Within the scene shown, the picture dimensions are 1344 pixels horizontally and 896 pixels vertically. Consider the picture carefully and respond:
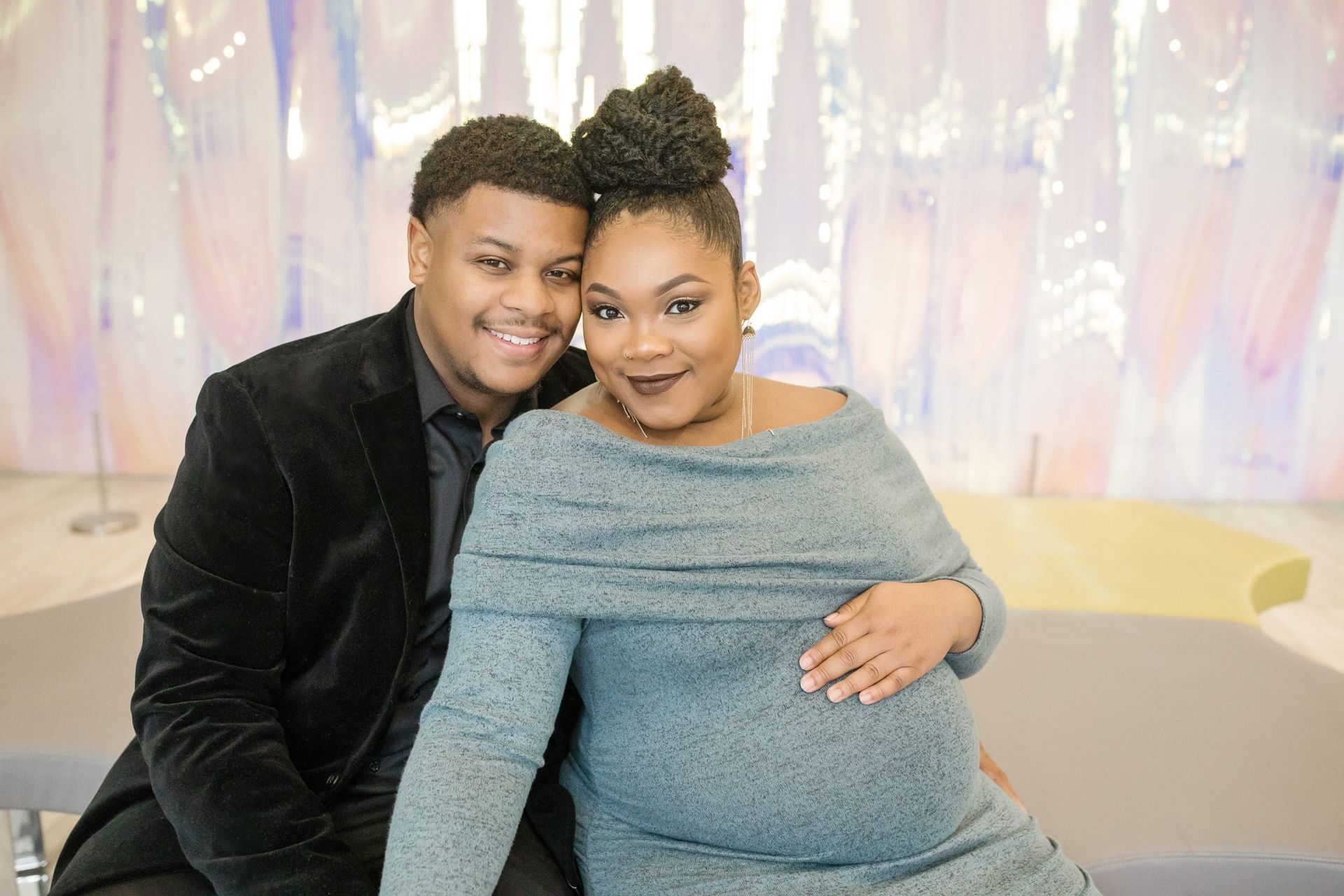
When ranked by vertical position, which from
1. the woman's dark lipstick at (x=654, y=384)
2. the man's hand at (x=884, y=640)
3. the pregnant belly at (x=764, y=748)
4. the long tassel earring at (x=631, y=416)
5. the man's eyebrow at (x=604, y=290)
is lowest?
the pregnant belly at (x=764, y=748)

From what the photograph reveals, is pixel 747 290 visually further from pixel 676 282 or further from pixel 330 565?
pixel 330 565

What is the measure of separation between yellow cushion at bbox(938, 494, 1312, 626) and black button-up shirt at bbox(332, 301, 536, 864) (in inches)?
55.5

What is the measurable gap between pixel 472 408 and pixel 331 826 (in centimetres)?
59

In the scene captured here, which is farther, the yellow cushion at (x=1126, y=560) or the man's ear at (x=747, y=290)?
the yellow cushion at (x=1126, y=560)

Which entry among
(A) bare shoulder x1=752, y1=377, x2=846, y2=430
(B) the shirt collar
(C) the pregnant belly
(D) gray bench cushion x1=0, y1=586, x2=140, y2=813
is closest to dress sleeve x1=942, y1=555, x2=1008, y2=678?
(C) the pregnant belly

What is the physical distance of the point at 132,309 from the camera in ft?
15.1

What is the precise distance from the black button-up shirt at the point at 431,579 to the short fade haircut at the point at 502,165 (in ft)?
0.80

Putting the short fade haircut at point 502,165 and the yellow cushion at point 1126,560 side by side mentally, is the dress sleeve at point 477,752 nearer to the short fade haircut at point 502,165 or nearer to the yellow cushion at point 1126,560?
the short fade haircut at point 502,165

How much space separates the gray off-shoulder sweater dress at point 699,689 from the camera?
1105mm

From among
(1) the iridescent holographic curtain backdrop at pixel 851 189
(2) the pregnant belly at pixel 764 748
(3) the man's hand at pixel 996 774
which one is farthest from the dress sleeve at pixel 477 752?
(1) the iridescent holographic curtain backdrop at pixel 851 189

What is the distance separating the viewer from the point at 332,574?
4.51 ft

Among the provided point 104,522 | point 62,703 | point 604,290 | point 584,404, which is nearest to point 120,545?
point 104,522

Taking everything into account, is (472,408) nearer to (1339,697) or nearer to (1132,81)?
(1339,697)

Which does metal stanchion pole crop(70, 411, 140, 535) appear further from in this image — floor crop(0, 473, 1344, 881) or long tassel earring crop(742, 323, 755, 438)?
long tassel earring crop(742, 323, 755, 438)
